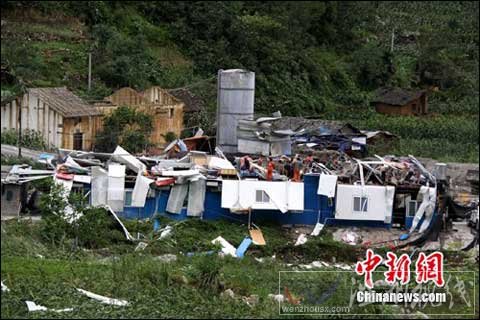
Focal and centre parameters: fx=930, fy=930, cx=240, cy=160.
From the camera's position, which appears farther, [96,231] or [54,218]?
[96,231]

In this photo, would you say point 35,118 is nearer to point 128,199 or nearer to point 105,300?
point 128,199

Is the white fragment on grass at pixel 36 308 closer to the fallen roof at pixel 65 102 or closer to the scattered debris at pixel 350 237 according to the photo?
the scattered debris at pixel 350 237

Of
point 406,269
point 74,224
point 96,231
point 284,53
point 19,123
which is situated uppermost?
point 284,53

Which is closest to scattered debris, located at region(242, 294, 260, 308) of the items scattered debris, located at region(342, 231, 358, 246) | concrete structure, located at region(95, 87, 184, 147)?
scattered debris, located at region(342, 231, 358, 246)

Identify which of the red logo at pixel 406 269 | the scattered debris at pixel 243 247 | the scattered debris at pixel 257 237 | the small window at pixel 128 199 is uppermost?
the red logo at pixel 406 269

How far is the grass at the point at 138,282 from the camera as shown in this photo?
673 cm

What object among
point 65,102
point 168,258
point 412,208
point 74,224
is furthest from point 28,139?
point 412,208

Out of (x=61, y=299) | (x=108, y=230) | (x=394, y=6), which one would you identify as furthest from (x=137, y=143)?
(x=394, y=6)

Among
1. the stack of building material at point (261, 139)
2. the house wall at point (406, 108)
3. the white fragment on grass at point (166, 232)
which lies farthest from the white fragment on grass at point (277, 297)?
the house wall at point (406, 108)

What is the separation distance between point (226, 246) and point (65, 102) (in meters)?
5.19

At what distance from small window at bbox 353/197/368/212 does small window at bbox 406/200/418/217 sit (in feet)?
1.98

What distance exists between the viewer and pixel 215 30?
23688 millimetres

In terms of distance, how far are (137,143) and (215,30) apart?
8.59 meters

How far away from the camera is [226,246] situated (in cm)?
1083
